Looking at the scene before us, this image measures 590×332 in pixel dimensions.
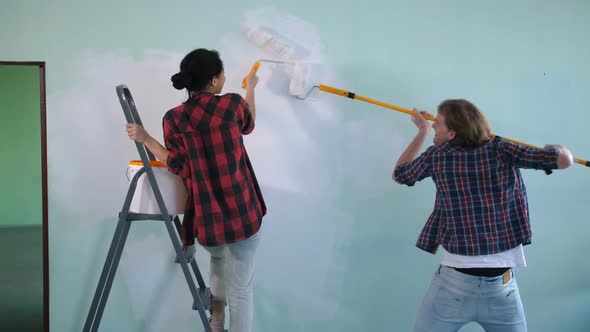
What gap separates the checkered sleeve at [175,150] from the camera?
1728mm

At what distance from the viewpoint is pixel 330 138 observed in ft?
7.45

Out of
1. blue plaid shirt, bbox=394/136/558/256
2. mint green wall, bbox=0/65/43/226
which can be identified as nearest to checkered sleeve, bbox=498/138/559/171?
blue plaid shirt, bbox=394/136/558/256

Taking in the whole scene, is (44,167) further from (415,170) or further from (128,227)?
(415,170)

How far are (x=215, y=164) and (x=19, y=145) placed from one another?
13.2ft

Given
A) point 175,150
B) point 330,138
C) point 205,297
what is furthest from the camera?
point 330,138

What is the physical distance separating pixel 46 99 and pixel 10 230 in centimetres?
336

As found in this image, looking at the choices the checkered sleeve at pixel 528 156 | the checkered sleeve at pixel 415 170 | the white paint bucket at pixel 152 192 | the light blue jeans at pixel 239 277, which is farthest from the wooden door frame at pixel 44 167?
the checkered sleeve at pixel 528 156

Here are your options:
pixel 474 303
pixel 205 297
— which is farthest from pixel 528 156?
pixel 205 297

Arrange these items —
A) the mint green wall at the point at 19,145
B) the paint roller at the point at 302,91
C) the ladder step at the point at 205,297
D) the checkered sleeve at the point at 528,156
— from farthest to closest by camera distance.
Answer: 1. the mint green wall at the point at 19,145
2. the paint roller at the point at 302,91
3. the ladder step at the point at 205,297
4. the checkered sleeve at the point at 528,156

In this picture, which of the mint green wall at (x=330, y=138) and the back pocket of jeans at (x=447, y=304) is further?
the mint green wall at (x=330, y=138)

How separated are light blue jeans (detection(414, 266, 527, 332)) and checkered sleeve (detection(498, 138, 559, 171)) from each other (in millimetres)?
390

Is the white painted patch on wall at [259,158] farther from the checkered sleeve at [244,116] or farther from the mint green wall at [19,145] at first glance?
the mint green wall at [19,145]

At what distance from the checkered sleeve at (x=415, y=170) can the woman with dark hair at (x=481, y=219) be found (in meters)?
0.03

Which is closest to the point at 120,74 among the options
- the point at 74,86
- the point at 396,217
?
the point at 74,86
